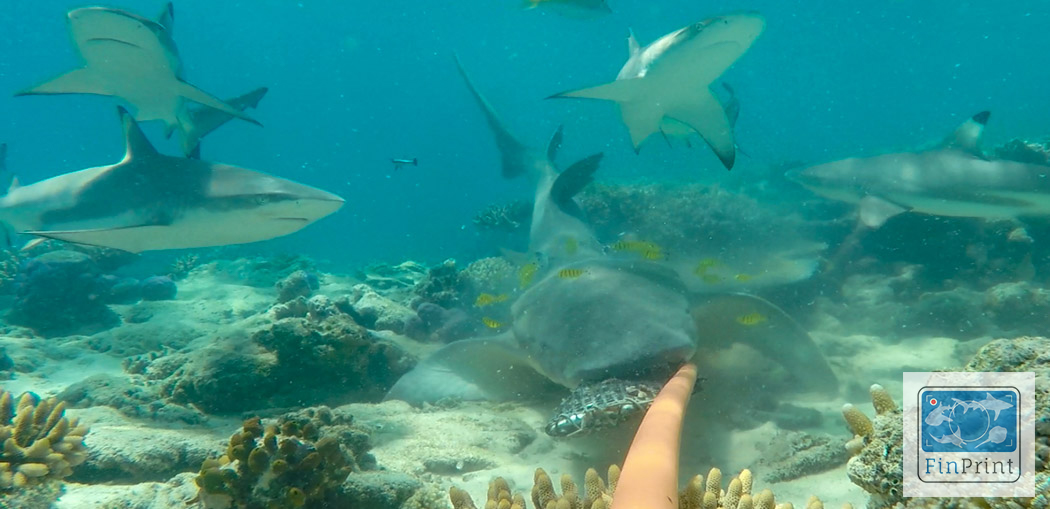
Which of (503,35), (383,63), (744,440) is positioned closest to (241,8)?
(383,63)

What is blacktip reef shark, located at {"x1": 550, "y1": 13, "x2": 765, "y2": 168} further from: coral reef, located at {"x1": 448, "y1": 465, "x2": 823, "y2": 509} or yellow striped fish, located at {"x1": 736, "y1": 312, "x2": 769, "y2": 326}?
coral reef, located at {"x1": 448, "y1": 465, "x2": 823, "y2": 509}

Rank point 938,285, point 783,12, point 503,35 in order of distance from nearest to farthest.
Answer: point 938,285 < point 783,12 < point 503,35

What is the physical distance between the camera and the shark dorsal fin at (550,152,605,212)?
855 cm

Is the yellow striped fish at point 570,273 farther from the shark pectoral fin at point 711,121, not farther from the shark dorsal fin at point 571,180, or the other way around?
the shark dorsal fin at point 571,180

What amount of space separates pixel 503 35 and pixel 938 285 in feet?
327

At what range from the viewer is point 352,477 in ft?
10.0

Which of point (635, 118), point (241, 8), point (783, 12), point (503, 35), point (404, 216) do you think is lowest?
point (404, 216)

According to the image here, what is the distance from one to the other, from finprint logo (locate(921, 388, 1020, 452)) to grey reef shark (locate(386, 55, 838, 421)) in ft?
7.13

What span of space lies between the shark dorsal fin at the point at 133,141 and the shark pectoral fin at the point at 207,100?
92 cm

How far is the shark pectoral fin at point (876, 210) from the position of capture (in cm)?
731

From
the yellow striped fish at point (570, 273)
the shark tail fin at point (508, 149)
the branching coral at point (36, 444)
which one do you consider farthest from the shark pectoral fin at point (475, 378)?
the shark tail fin at point (508, 149)

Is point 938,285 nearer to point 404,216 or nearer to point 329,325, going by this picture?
point 329,325

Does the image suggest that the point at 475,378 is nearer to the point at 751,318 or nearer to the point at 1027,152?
the point at 751,318

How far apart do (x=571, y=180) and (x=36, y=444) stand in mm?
7302
